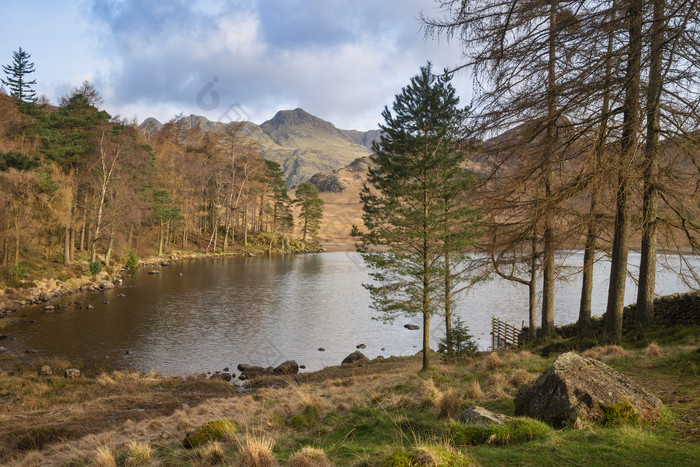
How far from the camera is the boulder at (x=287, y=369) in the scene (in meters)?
17.6

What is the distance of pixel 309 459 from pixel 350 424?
2.48 meters

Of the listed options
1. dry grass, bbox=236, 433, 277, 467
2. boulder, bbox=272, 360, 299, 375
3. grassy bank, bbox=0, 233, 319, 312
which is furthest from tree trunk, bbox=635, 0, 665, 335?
grassy bank, bbox=0, 233, 319, 312

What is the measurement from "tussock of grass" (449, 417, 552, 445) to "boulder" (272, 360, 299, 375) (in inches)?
539

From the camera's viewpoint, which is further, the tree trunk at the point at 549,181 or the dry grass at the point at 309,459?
the tree trunk at the point at 549,181

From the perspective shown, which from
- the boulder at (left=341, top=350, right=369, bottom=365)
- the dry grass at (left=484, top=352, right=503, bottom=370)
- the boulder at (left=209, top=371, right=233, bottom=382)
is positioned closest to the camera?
the dry grass at (left=484, top=352, right=503, bottom=370)

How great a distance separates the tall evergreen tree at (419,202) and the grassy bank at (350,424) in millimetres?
3823

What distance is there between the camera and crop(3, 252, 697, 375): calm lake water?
1973cm

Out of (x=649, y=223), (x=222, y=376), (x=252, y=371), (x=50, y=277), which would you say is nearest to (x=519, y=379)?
(x=649, y=223)

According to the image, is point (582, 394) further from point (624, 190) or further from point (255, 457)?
point (624, 190)

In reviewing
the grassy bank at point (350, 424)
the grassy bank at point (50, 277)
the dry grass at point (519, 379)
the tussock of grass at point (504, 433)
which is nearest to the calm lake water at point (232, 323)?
the grassy bank at point (50, 277)

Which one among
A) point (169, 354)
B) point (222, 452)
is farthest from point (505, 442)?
point (169, 354)

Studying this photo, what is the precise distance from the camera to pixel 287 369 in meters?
17.7

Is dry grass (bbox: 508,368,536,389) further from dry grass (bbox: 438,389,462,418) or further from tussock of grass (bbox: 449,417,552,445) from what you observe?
tussock of grass (bbox: 449,417,552,445)

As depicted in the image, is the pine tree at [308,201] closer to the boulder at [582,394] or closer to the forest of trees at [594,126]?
the forest of trees at [594,126]
